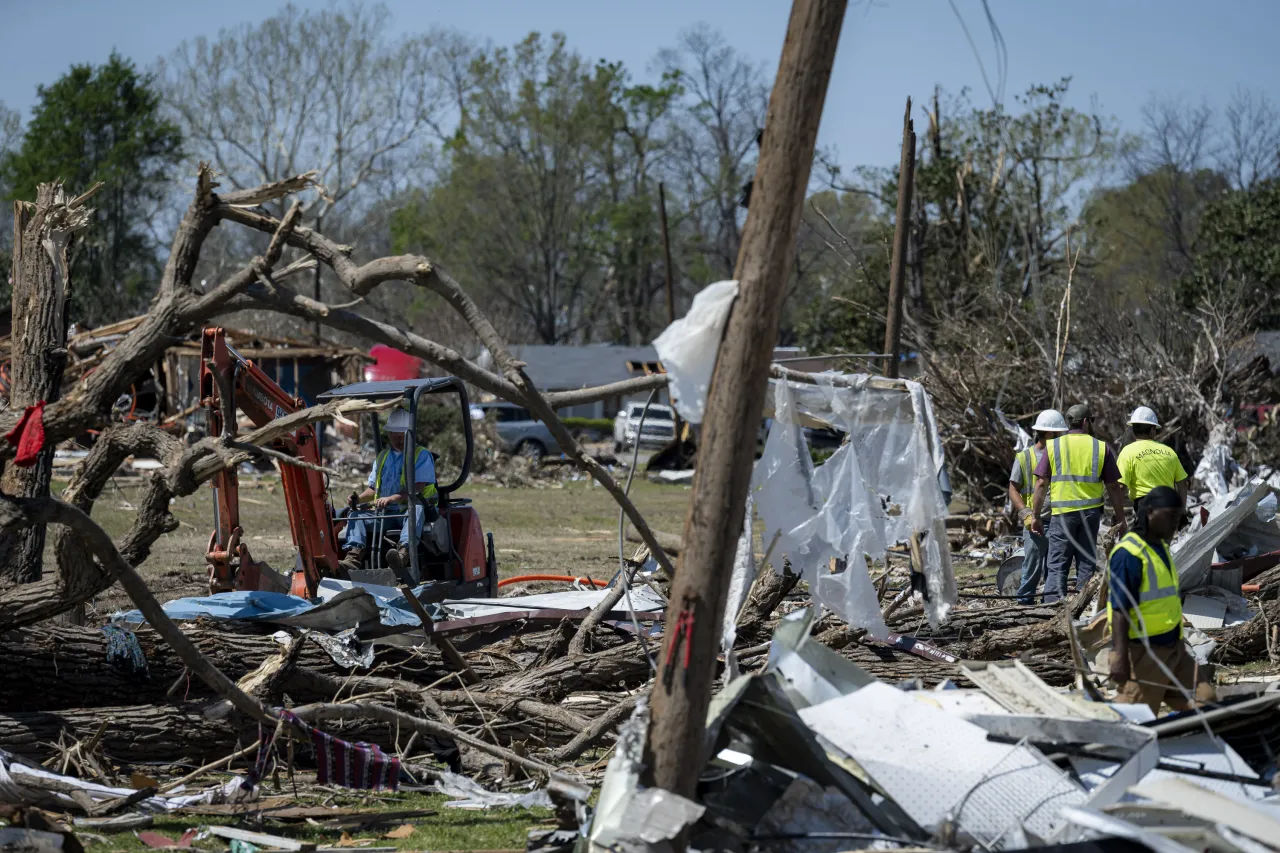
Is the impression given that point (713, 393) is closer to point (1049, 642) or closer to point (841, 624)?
point (841, 624)

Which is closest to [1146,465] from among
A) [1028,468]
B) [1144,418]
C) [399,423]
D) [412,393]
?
[1144,418]

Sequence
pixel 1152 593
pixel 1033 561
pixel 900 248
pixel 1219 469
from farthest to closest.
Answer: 1. pixel 1219 469
2. pixel 900 248
3. pixel 1033 561
4. pixel 1152 593

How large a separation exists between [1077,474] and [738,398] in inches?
237

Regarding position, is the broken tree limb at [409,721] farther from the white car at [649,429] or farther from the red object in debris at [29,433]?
the white car at [649,429]

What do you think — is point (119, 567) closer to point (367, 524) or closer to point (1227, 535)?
point (367, 524)

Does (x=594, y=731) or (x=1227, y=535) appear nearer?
(x=594, y=731)

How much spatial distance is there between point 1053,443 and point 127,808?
285 inches

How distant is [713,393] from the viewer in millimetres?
4320

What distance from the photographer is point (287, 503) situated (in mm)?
8875

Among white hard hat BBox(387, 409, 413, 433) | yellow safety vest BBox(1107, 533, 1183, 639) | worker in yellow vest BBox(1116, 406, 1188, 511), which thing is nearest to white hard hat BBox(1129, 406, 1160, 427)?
worker in yellow vest BBox(1116, 406, 1188, 511)

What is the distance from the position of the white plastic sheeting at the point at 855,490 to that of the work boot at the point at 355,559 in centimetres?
397

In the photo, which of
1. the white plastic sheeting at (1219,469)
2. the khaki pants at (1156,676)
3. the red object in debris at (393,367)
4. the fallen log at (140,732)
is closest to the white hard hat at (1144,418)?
the khaki pants at (1156,676)

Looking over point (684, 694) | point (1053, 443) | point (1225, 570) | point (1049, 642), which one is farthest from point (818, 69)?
point (1225, 570)

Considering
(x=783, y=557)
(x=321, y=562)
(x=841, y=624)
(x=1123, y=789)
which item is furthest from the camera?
(x=321, y=562)
